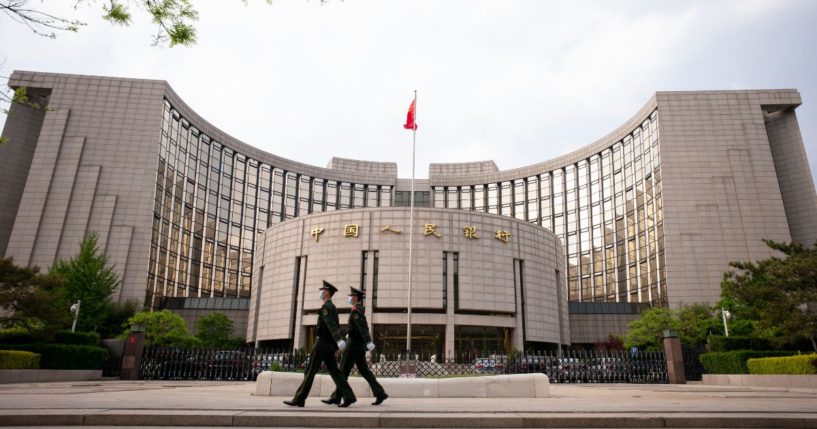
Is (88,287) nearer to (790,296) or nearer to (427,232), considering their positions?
(427,232)

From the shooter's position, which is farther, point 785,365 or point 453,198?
point 453,198

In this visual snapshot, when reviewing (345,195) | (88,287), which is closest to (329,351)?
(88,287)

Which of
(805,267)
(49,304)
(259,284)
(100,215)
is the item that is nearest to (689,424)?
(805,267)

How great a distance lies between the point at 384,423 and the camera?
8039 mm

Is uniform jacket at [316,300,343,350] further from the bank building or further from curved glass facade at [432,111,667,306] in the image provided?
curved glass facade at [432,111,667,306]

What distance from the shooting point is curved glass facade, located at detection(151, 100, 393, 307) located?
6438 centimetres

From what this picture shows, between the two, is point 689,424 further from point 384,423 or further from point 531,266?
point 531,266

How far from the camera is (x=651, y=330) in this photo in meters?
47.3

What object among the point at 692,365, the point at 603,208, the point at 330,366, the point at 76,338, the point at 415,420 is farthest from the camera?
the point at 603,208

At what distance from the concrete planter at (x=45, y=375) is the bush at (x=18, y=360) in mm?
446

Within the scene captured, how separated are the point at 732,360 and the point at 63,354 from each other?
3453 cm

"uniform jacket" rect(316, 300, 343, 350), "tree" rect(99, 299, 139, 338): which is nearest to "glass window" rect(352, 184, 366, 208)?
"tree" rect(99, 299, 139, 338)

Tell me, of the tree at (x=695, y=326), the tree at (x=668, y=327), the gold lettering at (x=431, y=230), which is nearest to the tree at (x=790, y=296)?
the tree at (x=668, y=327)

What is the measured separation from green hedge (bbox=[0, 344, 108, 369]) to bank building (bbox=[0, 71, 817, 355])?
79.3ft
